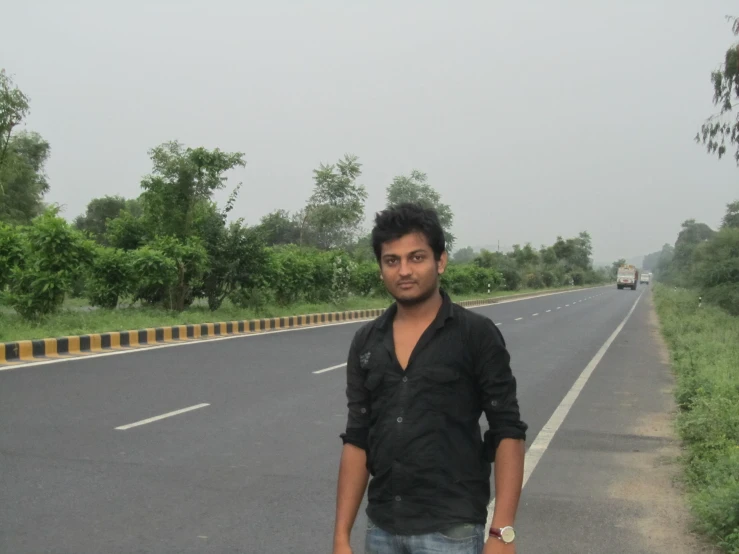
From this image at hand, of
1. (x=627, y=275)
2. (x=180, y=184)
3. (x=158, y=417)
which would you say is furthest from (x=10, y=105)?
(x=627, y=275)

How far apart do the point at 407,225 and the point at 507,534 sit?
0.95 m

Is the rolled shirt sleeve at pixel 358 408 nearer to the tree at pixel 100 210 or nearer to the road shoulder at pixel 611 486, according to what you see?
the road shoulder at pixel 611 486

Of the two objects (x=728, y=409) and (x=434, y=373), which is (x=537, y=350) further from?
(x=434, y=373)

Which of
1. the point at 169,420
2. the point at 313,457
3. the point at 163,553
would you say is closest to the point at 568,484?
the point at 313,457

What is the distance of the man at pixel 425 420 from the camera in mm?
2334

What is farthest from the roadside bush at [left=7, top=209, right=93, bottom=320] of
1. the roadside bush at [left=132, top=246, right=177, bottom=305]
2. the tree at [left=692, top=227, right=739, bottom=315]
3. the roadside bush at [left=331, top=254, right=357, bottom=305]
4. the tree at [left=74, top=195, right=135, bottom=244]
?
the tree at [left=74, top=195, right=135, bottom=244]

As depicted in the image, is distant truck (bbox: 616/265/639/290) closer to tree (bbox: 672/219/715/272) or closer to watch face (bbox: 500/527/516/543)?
tree (bbox: 672/219/715/272)

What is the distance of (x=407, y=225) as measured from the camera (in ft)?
8.36

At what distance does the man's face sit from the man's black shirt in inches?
3.7

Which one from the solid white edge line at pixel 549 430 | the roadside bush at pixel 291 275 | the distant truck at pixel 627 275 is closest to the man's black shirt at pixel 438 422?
the solid white edge line at pixel 549 430

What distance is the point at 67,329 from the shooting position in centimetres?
1473

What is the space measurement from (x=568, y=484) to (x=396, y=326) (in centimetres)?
448

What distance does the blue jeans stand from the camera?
2.31 m

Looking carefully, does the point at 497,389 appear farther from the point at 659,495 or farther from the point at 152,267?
the point at 152,267
